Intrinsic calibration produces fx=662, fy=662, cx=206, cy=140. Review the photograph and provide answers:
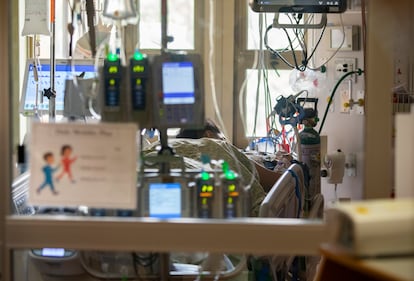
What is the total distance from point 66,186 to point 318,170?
1.82m

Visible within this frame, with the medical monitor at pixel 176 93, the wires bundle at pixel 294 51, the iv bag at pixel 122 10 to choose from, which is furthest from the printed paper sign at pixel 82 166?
the wires bundle at pixel 294 51

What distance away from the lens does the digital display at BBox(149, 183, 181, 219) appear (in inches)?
75.5

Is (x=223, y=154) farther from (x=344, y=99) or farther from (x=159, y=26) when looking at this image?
(x=159, y=26)

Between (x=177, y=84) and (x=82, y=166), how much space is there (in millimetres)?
384

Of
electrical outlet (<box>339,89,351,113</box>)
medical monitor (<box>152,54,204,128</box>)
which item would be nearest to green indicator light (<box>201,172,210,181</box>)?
medical monitor (<box>152,54,204,128</box>)

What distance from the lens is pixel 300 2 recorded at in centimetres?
317

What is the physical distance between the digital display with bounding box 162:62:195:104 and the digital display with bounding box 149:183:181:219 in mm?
254

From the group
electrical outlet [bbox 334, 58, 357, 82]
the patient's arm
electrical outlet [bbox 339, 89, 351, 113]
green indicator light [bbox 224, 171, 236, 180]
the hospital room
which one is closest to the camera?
the hospital room

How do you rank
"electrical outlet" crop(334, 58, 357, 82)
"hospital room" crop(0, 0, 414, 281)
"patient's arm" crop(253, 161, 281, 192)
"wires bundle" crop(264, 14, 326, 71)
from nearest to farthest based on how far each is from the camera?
"hospital room" crop(0, 0, 414, 281), "electrical outlet" crop(334, 58, 357, 82), "patient's arm" crop(253, 161, 281, 192), "wires bundle" crop(264, 14, 326, 71)

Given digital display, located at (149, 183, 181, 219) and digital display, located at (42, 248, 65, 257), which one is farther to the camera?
digital display, located at (42, 248, 65, 257)

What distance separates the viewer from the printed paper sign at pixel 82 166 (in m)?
1.84

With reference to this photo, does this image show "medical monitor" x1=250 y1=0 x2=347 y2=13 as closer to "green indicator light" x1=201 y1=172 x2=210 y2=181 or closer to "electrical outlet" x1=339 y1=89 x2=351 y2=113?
"electrical outlet" x1=339 y1=89 x2=351 y2=113

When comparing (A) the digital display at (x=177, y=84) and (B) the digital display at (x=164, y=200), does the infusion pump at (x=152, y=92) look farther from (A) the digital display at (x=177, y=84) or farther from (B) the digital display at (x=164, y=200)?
(B) the digital display at (x=164, y=200)

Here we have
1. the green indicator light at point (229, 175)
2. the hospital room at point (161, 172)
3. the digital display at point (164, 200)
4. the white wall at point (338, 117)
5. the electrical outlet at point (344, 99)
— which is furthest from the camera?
the electrical outlet at point (344, 99)
